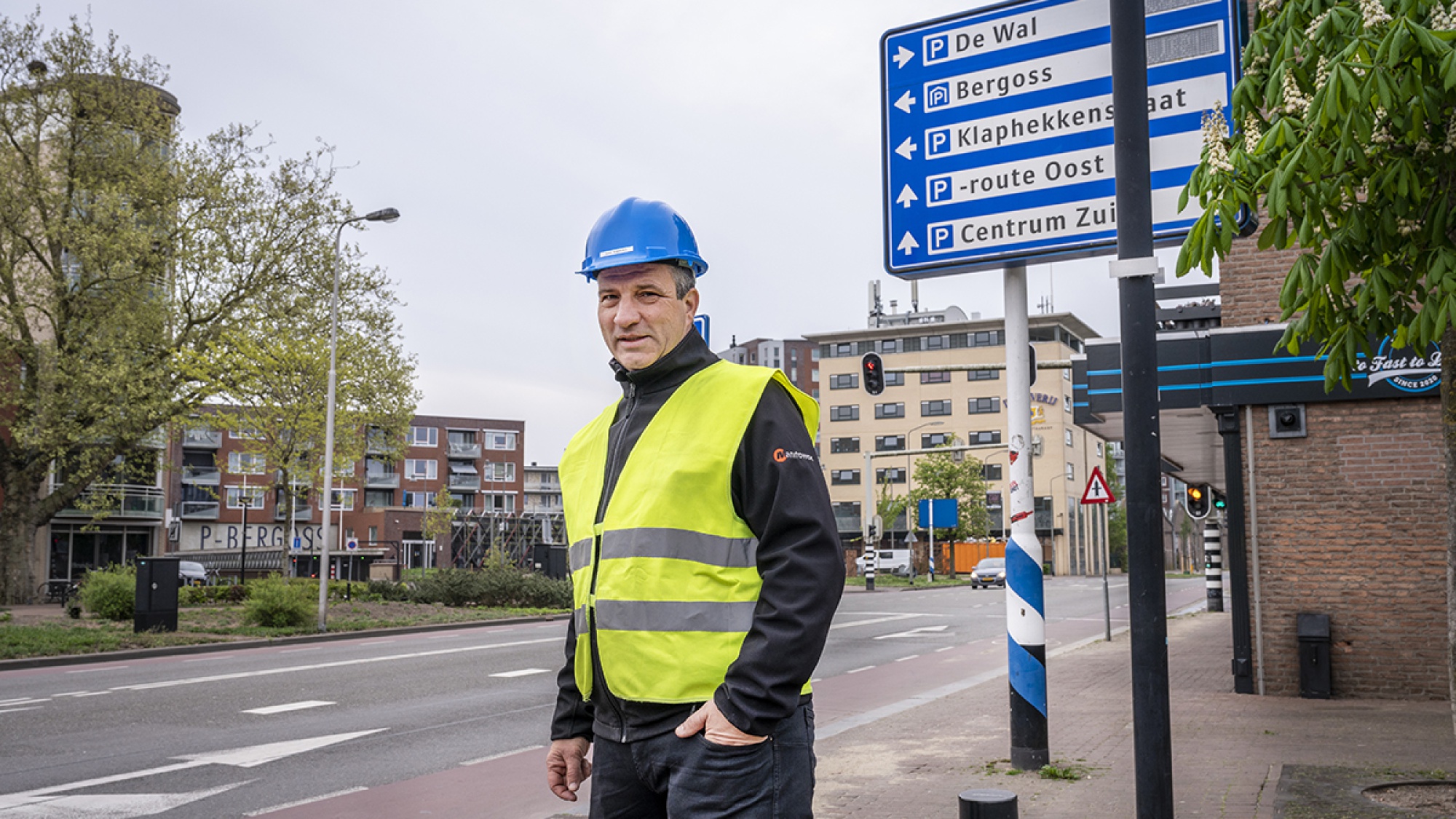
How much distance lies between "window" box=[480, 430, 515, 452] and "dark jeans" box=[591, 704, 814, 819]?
95750 mm

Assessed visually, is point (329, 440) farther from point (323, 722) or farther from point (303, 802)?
point (303, 802)

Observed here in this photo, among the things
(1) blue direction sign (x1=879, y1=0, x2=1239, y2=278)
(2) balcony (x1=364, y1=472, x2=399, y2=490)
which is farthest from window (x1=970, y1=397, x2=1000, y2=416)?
(1) blue direction sign (x1=879, y1=0, x2=1239, y2=278)

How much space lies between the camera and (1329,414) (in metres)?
11.6

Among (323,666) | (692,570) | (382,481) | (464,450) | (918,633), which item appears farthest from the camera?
(464,450)

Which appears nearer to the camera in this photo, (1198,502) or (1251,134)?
(1251,134)

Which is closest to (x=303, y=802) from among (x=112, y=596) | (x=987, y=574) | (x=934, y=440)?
(x=112, y=596)

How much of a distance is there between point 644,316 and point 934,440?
86.6 meters

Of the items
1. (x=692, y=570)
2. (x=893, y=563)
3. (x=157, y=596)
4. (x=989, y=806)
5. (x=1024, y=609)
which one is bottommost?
(x=893, y=563)

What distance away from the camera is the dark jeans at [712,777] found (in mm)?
2373

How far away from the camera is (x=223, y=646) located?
747 inches

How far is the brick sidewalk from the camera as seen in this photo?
6.61 m

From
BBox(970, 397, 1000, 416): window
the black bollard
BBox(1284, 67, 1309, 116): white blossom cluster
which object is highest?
BBox(970, 397, 1000, 416): window

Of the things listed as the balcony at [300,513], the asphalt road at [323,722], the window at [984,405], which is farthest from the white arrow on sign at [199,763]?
the window at [984,405]

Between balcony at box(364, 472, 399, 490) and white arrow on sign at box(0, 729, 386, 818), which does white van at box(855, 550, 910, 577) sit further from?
white arrow on sign at box(0, 729, 386, 818)
